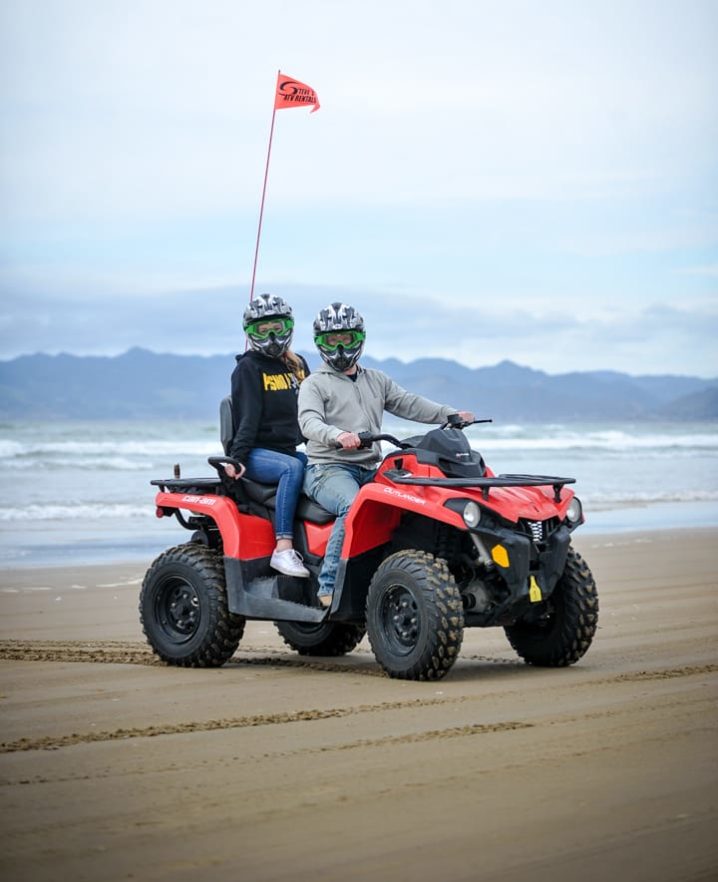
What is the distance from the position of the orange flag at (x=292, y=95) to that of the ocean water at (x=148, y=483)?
6348mm

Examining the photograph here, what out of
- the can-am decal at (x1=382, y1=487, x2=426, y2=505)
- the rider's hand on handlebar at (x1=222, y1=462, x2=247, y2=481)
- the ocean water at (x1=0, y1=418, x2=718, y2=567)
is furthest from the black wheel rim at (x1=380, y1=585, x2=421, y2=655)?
the ocean water at (x1=0, y1=418, x2=718, y2=567)

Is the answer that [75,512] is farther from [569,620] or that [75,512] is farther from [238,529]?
[569,620]

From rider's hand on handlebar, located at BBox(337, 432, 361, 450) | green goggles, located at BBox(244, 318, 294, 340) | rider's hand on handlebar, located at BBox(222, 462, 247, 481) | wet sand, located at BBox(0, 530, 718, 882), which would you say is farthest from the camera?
green goggles, located at BBox(244, 318, 294, 340)

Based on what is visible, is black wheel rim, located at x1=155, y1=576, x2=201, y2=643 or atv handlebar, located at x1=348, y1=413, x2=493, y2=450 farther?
black wheel rim, located at x1=155, y1=576, x2=201, y2=643

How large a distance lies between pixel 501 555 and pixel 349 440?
3.41 feet

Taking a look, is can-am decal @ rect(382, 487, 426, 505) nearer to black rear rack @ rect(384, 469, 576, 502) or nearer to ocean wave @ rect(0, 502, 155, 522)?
black rear rack @ rect(384, 469, 576, 502)

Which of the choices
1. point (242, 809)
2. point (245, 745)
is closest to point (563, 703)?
point (245, 745)

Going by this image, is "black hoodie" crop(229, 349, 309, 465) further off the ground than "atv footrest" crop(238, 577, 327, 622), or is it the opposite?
"black hoodie" crop(229, 349, 309, 465)

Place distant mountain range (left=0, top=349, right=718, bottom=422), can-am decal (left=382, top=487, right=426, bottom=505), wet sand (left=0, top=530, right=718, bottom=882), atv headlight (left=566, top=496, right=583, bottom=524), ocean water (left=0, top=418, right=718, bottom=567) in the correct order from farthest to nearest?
1. distant mountain range (left=0, top=349, right=718, bottom=422)
2. ocean water (left=0, top=418, right=718, bottom=567)
3. atv headlight (left=566, top=496, right=583, bottom=524)
4. can-am decal (left=382, top=487, right=426, bottom=505)
5. wet sand (left=0, top=530, right=718, bottom=882)

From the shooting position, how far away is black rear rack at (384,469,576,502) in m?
7.87

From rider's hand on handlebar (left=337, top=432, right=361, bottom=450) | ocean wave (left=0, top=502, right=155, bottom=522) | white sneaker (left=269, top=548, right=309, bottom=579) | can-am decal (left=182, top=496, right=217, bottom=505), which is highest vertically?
rider's hand on handlebar (left=337, top=432, right=361, bottom=450)

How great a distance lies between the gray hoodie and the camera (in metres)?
8.59

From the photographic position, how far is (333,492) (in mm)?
8500

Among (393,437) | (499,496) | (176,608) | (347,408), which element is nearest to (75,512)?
(176,608)
